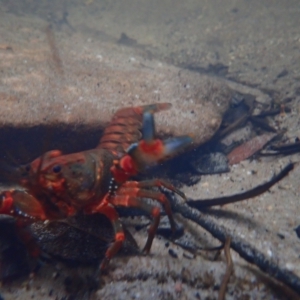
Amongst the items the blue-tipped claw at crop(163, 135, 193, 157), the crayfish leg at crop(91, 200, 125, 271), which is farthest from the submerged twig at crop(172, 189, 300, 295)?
the blue-tipped claw at crop(163, 135, 193, 157)

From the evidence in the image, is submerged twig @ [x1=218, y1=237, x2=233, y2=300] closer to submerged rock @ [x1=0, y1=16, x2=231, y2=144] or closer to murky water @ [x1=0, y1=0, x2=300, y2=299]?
murky water @ [x1=0, y1=0, x2=300, y2=299]

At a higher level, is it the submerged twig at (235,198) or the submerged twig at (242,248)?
the submerged twig at (235,198)

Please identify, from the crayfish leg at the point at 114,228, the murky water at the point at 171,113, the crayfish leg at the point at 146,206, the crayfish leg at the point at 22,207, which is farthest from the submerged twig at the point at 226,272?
the crayfish leg at the point at 22,207

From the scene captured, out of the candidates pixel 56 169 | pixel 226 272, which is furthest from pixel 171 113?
pixel 226 272

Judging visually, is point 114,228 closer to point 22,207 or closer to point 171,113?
point 22,207

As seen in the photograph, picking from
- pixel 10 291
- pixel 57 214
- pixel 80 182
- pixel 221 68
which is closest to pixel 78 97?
pixel 80 182

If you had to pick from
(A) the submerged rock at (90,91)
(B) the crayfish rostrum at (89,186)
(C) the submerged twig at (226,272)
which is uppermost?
(A) the submerged rock at (90,91)

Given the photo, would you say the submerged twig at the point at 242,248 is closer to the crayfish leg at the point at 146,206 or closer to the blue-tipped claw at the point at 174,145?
the crayfish leg at the point at 146,206

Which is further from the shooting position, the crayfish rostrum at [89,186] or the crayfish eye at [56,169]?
the crayfish eye at [56,169]

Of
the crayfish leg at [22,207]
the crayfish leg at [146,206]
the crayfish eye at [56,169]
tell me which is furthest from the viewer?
the crayfish leg at [146,206]
